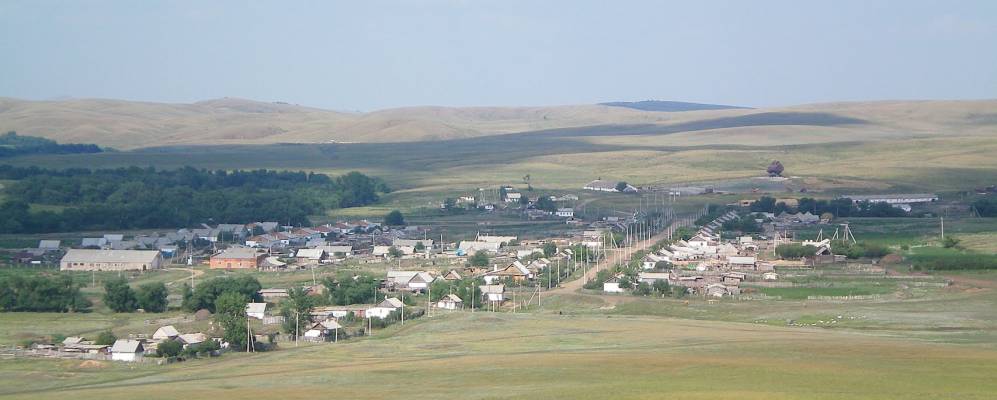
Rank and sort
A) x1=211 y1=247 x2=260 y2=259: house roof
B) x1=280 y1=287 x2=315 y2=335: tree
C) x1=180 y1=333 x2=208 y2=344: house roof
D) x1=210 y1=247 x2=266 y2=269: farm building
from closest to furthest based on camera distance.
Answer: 1. x1=180 y1=333 x2=208 y2=344: house roof
2. x1=280 y1=287 x2=315 y2=335: tree
3. x1=210 y1=247 x2=266 y2=269: farm building
4. x1=211 y1=247 x2=260 y2=259: house roof

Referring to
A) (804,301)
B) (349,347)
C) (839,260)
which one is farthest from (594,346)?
(839,260)

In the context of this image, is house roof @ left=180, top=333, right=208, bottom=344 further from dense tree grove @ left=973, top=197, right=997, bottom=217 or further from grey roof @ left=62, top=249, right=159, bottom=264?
dense tree grove @ left=973, top=197, right=997, bottom=217

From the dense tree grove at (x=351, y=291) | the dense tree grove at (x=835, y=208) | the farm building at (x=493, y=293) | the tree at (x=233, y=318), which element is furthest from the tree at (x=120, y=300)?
the dense tree grove at (x=835, y=208)

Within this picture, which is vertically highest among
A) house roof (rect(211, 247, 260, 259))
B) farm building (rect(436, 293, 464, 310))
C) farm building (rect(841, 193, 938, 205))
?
farm building (rect(841, 193, 938, 205))

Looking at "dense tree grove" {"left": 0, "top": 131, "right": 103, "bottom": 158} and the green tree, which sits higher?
"dense tree grove" {"left": 0, "top": 131, "right": 103, "bottom": 158}

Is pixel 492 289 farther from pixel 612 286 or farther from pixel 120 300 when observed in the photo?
pixel 120 300

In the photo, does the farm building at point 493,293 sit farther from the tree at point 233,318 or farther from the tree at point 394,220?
the tree at point 394,220

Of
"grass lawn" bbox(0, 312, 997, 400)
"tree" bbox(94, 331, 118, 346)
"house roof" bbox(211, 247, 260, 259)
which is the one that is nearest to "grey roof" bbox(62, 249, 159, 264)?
"house roof" bbox(211, 247, 260, 259)
